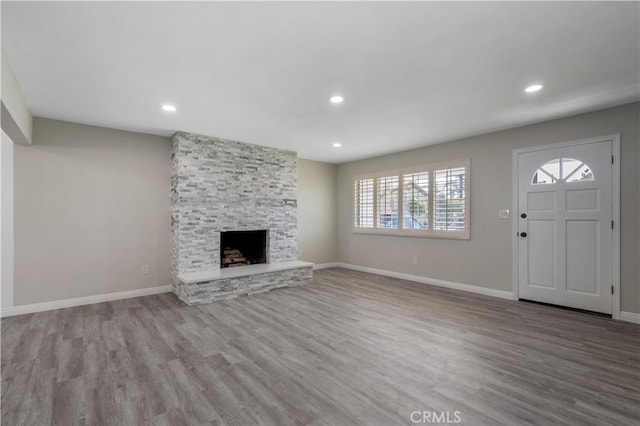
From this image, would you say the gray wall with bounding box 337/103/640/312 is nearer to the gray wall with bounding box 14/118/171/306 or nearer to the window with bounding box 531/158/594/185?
the window with bounding box 531/158/594/185

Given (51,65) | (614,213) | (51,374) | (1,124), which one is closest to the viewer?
(51,374)

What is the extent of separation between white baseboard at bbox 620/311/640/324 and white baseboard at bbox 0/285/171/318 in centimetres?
608

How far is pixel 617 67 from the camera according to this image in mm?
2516

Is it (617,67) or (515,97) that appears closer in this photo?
(617,67)

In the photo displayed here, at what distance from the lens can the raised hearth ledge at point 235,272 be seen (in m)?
4.12

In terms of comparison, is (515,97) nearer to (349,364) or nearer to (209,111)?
(349,364)

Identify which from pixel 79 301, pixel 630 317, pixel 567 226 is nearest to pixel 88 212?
pixel 79 301

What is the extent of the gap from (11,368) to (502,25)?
450 centimetres

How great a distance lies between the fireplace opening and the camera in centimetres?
517

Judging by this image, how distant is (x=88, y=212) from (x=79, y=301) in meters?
1.23

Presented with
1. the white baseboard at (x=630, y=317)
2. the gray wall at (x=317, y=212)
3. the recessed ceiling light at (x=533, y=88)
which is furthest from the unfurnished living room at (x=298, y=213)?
the gray wall at (x=317, y=212)

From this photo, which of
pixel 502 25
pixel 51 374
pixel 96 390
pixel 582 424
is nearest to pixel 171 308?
pixel 51 374

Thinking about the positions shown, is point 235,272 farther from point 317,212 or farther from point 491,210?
point 491,210

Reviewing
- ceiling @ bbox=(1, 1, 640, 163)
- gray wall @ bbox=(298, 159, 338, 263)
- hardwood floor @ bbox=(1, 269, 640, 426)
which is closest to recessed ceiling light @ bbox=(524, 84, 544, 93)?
ceiling @ bbox=(1, 1, 640, 163)
